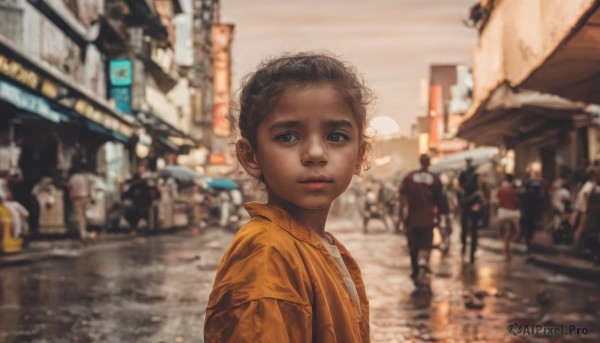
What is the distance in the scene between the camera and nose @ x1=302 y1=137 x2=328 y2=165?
2.20 m

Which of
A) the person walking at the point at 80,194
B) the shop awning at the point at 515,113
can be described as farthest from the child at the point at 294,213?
the person walking at the point at 80,194

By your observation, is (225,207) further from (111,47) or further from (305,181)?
(305,181)

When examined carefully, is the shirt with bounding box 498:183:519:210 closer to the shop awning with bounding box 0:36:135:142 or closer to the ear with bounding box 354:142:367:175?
the shop awning with bounding box 0:36:135:142

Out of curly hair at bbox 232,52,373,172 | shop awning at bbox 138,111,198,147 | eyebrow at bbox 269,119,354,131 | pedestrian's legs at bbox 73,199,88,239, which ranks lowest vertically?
pedestrian's legs at bbox 73,199,88,239

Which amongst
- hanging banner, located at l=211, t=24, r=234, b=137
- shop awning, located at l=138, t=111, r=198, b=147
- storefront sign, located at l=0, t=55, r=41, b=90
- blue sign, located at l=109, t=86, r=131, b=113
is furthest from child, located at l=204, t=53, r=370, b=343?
hanging banner, located at l=211, t=24, r=234, b=137

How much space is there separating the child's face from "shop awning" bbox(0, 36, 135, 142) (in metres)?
16.3

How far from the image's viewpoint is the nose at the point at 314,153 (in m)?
2.20

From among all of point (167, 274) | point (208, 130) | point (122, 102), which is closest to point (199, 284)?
point (167, 274)

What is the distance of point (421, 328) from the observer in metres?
7.52

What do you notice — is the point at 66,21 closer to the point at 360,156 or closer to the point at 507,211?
the point at 507,211

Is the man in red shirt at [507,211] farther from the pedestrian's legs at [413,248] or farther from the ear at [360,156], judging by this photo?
the ear at [360,156]

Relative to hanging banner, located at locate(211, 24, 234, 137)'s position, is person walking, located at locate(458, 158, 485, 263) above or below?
below

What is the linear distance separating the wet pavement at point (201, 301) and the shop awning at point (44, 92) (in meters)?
5.02

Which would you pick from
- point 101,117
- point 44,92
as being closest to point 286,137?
point 44,92
